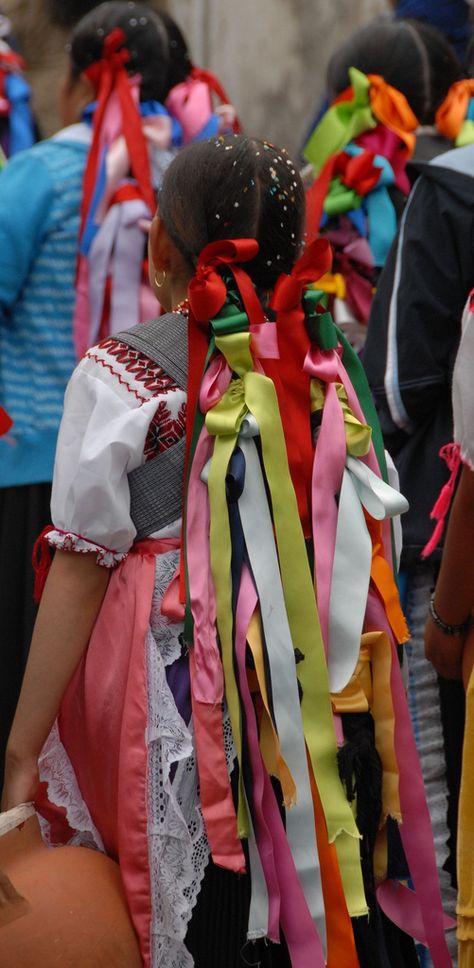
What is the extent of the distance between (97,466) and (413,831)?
77 centimetres

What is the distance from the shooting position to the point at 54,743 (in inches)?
84.2

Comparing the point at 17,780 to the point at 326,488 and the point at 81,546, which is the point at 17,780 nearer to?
the point at 81,546

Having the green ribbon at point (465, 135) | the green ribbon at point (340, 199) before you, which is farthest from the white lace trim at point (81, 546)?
the green ribbon at point (465, 135)

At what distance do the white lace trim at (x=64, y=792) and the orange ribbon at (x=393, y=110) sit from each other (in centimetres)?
204

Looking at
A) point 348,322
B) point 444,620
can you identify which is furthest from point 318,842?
point 348,322

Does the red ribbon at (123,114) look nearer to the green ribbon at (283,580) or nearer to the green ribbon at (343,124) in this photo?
the green ribbon at (343,124)

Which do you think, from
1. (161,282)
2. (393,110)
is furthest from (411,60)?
(161,282)

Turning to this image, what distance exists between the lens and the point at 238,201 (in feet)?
6.68

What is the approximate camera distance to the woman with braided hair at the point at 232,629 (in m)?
1.93

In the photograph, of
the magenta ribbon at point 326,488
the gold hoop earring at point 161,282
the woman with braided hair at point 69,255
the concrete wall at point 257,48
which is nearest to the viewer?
the magenta ribbon at point 326,488

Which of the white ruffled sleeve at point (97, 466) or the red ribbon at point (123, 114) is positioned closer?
the white ruffled sleeve at point (97, 466)

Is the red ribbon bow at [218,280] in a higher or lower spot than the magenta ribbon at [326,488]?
higher

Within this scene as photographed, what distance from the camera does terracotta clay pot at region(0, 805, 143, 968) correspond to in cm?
182

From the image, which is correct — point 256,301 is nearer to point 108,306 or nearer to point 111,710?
point 111,710
